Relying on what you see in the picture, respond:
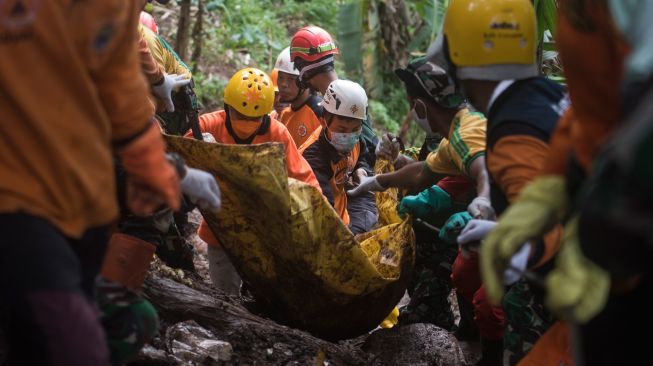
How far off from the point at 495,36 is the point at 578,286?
1434 mm

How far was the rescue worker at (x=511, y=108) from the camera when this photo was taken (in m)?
3.11

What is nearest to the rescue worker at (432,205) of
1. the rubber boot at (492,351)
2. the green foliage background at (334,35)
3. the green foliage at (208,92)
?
the rubber boot at (492,351)

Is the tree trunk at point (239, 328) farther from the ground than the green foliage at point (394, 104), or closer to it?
farther from the ground

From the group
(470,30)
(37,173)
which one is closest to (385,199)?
(470,30)

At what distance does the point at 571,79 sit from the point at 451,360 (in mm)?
2537

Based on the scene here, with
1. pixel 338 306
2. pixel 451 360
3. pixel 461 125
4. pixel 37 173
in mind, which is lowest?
pixel 451 360

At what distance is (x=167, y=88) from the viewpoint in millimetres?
5402

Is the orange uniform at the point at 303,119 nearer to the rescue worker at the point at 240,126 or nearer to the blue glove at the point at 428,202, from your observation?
the rescue worker at the point at 240,126

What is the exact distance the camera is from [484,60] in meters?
3.52

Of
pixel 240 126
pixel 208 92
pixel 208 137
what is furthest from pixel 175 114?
pixel 208 92

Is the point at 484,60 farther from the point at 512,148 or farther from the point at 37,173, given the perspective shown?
the point at 37,173

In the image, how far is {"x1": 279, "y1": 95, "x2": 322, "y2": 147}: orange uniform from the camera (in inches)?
282

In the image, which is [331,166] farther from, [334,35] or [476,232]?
[334,35]

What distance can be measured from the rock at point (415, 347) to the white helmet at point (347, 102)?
1799 millimetres
